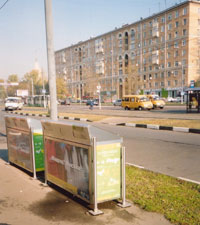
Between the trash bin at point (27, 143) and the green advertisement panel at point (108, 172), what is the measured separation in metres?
2.08

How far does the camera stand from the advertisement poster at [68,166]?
3.59m

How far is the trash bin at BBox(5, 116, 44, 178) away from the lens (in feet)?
16.9

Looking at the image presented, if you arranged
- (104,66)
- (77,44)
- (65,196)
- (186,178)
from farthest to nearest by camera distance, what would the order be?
(77,44)
(104,66)
(186,178)
(65,196)

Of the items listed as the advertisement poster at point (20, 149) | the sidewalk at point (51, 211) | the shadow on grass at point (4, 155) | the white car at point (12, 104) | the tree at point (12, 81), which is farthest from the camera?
the tree at point (12, 81)

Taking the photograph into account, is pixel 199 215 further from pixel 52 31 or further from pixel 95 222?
pixel 52 31

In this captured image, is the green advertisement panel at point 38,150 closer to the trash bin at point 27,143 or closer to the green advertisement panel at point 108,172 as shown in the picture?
the trash bin at point 27,143

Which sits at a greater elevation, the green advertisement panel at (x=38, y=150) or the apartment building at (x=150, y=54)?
the apartment building at (x=150, y=54)

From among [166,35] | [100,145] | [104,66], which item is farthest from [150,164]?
[104,66]

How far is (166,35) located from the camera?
202 feet

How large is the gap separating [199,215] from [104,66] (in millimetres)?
80923

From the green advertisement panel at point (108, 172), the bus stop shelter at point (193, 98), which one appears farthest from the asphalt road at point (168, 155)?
the bus stop shelter at point (193, 98)

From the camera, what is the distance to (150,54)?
6562cm

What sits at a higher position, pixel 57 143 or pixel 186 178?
pixel 57 143

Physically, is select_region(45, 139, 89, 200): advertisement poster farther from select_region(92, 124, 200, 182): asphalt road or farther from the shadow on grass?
the shadow on grass
